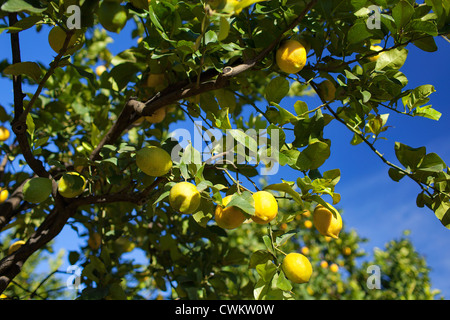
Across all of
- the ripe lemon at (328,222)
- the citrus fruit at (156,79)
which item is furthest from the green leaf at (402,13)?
the citrus fruit at (156,79)

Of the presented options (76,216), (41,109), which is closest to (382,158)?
(76,216)

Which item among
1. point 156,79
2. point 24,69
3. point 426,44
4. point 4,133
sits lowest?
point 24,69

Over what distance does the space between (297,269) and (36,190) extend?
85cm

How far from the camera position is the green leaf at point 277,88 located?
1.12 meters

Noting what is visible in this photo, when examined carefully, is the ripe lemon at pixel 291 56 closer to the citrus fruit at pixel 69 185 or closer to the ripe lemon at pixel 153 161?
the ripe lemon at pixel 153 161

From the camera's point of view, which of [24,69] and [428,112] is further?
[428,112]

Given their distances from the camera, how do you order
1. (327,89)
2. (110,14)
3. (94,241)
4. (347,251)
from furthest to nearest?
(347,251) → (94,241) → (327,89) → (110,14)

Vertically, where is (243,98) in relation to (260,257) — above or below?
above

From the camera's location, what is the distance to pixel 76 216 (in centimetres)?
173

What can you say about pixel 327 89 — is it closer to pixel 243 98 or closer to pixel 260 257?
pixel 243 98

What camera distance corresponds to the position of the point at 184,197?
2.90ft

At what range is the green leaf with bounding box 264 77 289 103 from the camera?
3.68 feet

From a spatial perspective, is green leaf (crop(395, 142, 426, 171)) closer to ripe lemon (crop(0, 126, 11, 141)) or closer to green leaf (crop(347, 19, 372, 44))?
green leaf (crop(347, 19, 372, 44))

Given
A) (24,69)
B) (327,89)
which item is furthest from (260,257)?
(24,69)
